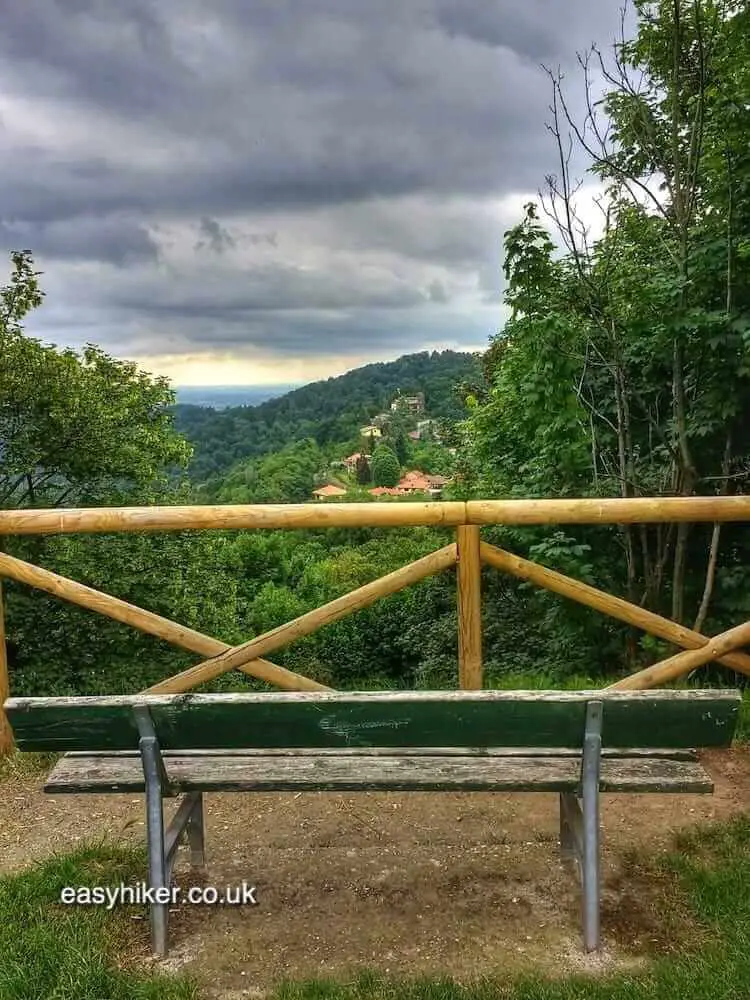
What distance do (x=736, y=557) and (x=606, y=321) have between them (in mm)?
1672

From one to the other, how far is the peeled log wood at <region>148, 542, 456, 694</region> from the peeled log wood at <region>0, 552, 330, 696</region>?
0.07 m

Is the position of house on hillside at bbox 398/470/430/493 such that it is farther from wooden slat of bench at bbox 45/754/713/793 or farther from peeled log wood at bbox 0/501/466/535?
wooden slat of bench at bbox 45/754/713/793

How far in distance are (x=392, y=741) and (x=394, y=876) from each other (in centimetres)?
83

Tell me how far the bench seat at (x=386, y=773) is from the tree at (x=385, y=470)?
39.0 m

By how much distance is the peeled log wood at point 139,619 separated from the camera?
339 centimetres

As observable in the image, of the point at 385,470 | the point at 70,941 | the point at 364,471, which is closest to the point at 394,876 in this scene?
the point at 70,941

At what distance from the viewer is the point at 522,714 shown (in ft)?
6.61

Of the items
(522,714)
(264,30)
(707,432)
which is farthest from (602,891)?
(264,30)

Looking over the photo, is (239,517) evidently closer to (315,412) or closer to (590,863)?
(590,863)

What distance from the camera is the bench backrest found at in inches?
78.9

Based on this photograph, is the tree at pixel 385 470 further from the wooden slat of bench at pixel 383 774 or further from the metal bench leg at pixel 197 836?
the wooden slat of bench at pixel 383 774

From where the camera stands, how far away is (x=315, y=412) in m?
68.8

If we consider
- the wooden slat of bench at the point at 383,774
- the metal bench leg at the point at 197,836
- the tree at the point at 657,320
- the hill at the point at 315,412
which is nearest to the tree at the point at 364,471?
the hill at the point at 315,412

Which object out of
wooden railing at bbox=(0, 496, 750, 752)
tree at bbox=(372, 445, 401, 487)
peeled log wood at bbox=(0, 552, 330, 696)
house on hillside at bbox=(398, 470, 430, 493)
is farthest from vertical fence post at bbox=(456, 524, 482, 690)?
tree at bbox=(372, 445, 401, 487)
